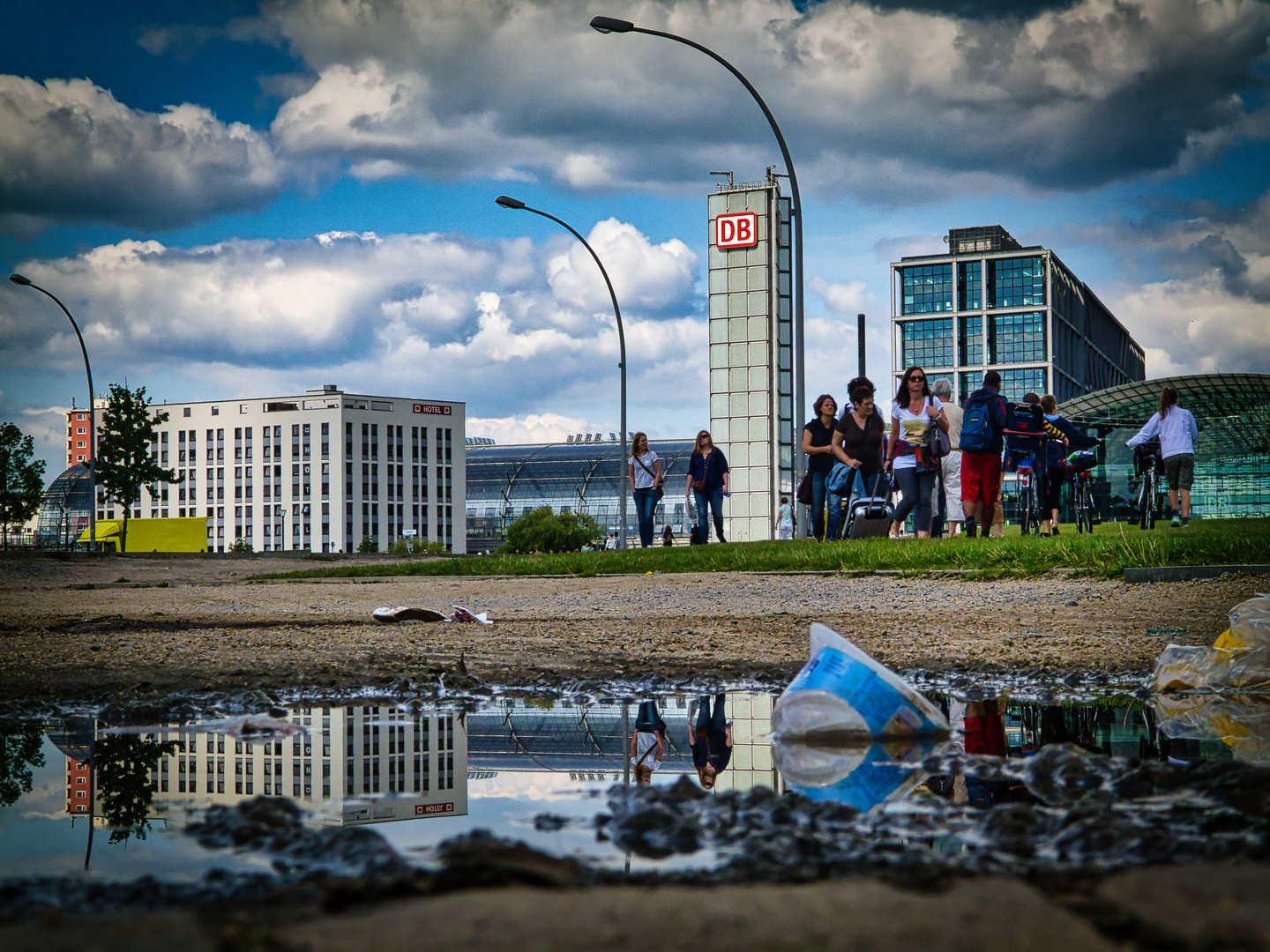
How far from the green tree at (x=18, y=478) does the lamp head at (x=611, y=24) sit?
84.0 ft

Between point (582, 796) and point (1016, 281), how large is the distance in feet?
318

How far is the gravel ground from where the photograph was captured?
15.6 feet

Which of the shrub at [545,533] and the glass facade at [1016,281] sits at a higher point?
the glass facade at [1016,281]

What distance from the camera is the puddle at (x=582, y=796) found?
1.81 metres

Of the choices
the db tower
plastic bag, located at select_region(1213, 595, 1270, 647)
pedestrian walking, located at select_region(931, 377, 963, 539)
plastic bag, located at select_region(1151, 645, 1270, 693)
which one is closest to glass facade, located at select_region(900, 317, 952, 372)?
the db tower

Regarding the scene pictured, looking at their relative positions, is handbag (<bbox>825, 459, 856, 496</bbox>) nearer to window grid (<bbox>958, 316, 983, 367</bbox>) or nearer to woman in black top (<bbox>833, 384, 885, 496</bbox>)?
woman in black top (<bbox>833, 384, 885, 496</bbox>)

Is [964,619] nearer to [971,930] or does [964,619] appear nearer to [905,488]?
[971,930]

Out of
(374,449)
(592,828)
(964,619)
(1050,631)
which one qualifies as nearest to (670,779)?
(592,828)

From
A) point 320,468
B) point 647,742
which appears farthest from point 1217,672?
point 320,468

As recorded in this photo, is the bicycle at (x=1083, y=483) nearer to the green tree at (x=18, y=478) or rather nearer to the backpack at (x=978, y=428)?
the backpack at (x=978, y=428)

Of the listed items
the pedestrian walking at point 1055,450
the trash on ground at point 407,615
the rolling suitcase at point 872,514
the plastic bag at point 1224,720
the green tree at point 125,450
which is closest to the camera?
the plastic bag at point 1224,720

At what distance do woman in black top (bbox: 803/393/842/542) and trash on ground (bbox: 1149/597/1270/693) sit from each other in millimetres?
10000

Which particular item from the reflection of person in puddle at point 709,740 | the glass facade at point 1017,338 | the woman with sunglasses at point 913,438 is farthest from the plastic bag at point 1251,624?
the glass facade at point 1017,338

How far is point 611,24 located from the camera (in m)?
17.0
